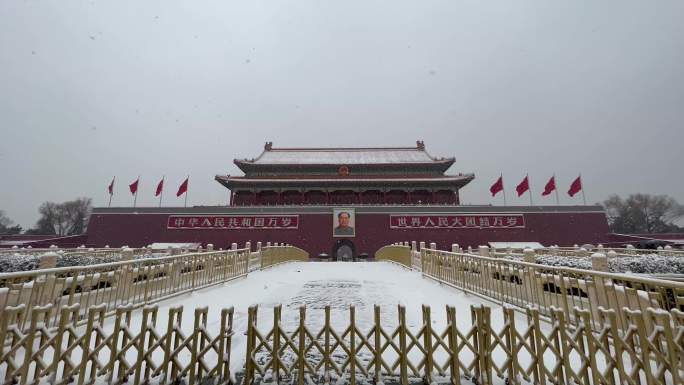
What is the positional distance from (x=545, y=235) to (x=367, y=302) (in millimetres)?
24378

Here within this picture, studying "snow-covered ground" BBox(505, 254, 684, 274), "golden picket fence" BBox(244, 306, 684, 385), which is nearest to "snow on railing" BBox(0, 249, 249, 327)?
"golden picket fence" BBox(244, 306, 684, 385)

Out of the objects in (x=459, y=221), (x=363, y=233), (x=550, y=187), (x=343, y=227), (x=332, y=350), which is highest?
(x=550, y=187)

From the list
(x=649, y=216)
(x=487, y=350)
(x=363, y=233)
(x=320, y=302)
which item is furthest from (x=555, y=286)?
(x=649, y=216)

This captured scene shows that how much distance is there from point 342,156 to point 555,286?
30689 millimetres

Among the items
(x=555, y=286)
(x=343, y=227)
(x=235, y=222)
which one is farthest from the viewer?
(x=235, y=222)

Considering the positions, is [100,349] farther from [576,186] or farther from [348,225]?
[576,186]

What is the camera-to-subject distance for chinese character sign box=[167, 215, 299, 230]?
84.0 feet

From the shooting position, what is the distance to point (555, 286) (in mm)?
4840

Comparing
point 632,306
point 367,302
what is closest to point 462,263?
point 367,302

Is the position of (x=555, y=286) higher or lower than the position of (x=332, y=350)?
higher

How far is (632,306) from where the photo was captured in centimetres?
366

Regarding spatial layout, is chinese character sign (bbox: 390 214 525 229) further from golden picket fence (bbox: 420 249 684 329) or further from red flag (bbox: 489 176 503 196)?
golden picket fence (bbox: 420 249 684 329)

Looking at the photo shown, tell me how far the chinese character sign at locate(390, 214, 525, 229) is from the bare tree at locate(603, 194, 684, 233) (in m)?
31.2

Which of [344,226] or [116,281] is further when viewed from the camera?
[344,226]
